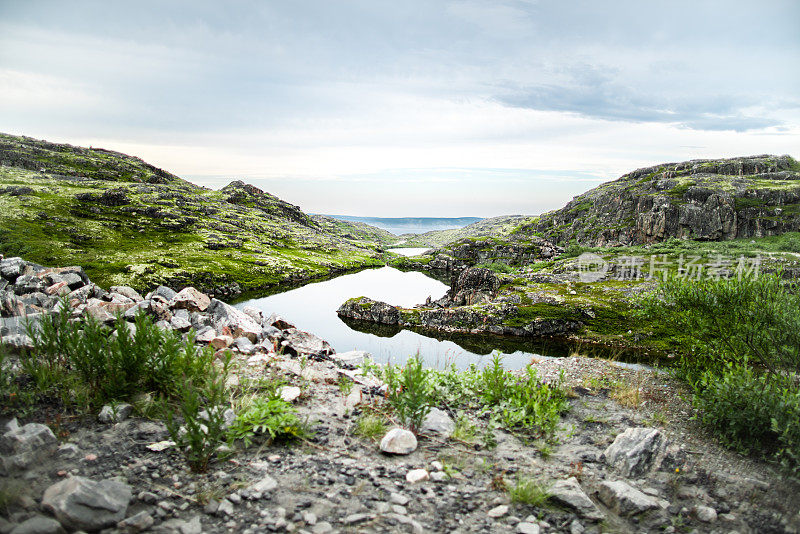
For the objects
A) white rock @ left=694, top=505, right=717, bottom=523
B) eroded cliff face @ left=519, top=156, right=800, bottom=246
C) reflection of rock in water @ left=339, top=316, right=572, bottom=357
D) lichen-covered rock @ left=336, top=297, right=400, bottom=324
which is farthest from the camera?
eroded cliff face @ left=519, top=156, right=800, bottom=246

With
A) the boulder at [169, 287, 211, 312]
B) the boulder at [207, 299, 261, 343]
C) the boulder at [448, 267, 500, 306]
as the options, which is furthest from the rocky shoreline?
the boulder at [448, 267, 500, 306]

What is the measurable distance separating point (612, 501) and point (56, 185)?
192518 millimetres

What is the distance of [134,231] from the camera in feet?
374

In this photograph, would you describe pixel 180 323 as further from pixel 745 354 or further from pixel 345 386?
pixel 745 354

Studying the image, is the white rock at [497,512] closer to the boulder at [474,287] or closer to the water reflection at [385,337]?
the water reflection at [385,337]

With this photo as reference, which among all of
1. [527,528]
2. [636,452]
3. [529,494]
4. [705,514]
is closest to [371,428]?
[529,494]

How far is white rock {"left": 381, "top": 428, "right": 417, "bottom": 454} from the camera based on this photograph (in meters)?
8.10

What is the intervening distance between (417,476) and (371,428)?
6.74 ft

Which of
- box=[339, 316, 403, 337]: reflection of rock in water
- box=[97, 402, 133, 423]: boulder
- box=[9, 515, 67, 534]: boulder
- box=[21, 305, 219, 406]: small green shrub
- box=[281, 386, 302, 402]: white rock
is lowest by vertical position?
box=[339, 316, 403, 337]: reflection of rock in water

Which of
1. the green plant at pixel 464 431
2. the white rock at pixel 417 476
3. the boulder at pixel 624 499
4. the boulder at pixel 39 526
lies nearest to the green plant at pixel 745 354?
the boulder at pixel 624 499

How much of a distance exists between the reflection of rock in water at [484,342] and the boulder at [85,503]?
3525 centimetres

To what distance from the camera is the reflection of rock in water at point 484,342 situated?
38.4 m

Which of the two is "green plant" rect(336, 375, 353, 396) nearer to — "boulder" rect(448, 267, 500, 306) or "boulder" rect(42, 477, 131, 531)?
"boulder" rect(42, 477, 131, 531)

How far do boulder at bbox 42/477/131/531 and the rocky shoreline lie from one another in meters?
0.02
